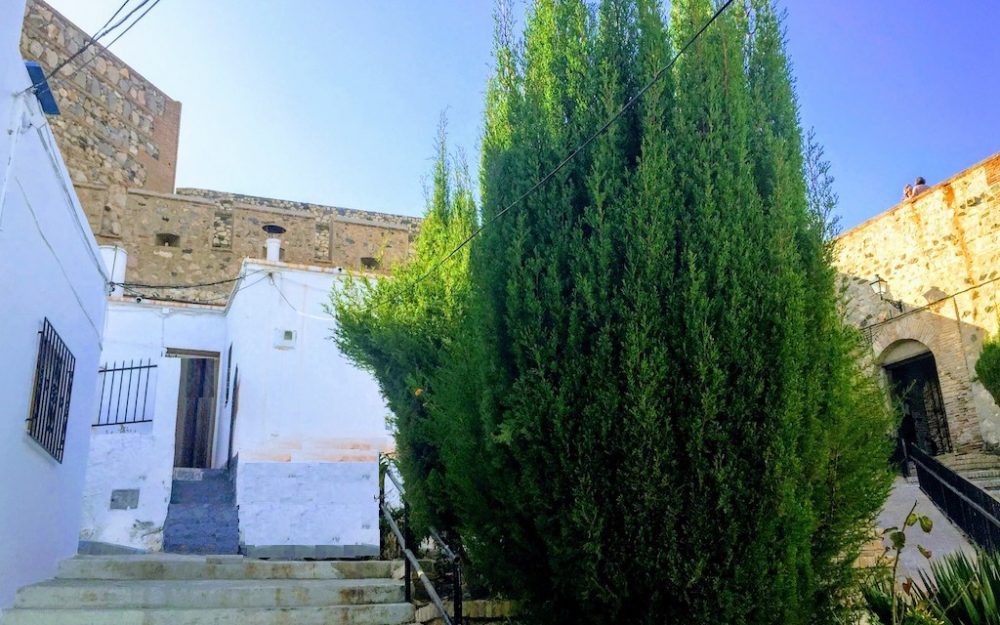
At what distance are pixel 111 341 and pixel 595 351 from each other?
11.0m

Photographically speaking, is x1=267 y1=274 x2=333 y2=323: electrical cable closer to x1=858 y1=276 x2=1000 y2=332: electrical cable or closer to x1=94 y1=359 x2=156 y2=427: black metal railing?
x1=94 y1=359 x2=156 y2=427: black metal railing

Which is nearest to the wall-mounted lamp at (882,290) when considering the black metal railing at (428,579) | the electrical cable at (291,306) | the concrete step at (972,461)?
the concrete step at (972,461)

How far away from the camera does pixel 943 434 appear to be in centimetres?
1373

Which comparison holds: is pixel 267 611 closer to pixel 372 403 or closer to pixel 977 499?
pixel 372 403

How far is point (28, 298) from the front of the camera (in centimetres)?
512

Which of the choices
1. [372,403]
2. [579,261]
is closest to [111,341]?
[372,403]

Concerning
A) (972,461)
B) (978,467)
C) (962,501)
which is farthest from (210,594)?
(972,461)

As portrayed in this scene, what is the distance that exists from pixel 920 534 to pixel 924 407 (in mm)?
6813

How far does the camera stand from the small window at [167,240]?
786 inches

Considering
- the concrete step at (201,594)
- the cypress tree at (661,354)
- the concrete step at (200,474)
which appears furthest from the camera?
the concrete step at (200,474)

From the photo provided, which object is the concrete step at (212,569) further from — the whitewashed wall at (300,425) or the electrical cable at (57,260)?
the whitewashed wall at (300,425)

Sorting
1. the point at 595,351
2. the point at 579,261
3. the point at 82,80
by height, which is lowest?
the point at 595,351

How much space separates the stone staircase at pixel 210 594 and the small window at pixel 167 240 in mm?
14731

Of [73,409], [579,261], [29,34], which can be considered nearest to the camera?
[579,261]
